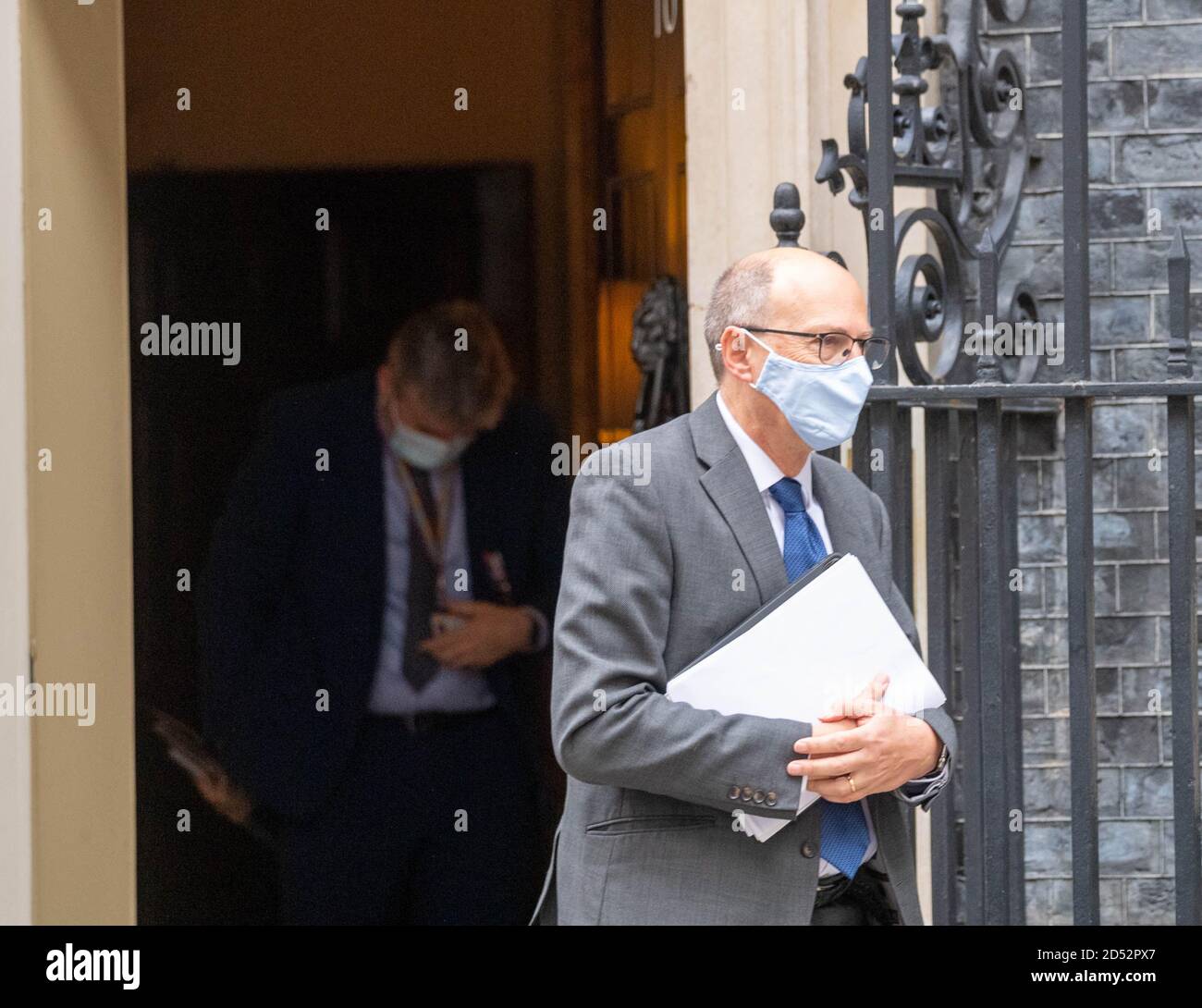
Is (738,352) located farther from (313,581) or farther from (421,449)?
(313,581)

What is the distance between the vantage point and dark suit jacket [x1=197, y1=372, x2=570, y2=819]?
4.86 m

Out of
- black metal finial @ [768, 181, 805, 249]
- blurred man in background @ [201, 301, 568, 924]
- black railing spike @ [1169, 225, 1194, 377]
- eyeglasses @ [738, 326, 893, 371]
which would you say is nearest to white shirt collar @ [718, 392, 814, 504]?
eyeglasses @ [738, 326, 893, 371]

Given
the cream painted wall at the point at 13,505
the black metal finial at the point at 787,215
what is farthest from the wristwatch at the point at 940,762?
the cream painted wall at the point at 13,505

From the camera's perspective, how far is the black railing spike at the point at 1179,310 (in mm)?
2914

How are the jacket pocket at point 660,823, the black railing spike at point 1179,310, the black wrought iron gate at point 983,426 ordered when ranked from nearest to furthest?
the jacket pocket at point 660,823, the black railing spike at point 1179,310, the black wrought iron gate at point 983,426

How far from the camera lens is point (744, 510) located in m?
2.43

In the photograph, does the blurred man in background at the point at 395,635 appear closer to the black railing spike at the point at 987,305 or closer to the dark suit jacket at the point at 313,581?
the dark suit jacket at the point at 313,581

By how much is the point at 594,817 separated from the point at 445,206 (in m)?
3.66

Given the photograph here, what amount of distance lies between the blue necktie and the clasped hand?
6cm

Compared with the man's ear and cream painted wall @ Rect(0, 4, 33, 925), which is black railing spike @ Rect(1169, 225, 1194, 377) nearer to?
the man's ear

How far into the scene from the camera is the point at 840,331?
2484mm

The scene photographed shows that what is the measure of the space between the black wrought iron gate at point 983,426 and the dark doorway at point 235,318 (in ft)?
7.89

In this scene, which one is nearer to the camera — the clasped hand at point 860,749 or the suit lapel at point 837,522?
the clasped hand at point 860,749

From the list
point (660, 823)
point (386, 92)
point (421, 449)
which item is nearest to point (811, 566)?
point (660, 823)
